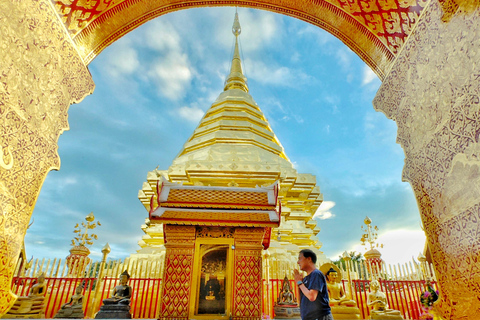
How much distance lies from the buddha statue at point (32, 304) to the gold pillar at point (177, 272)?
342cm

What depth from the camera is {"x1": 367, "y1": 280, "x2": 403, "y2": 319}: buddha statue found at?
6668mm

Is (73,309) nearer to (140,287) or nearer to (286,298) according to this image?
(140,287)

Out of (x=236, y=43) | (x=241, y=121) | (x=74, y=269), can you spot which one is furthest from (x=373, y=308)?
(x=236, y=43)

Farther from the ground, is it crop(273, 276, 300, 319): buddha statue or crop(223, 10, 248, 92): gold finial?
crop(223, 10, 248, 92): gold finial

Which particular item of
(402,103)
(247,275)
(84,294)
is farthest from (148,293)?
(402,103)

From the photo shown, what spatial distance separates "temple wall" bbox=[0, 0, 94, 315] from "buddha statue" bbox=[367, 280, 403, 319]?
284 inches

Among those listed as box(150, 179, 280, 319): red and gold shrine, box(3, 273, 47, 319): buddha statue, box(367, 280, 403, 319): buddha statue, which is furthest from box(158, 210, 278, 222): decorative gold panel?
box(3, 273, 47, 319): buddha statue

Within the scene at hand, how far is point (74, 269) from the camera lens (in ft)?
25.1

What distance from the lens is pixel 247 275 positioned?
18.1 ft

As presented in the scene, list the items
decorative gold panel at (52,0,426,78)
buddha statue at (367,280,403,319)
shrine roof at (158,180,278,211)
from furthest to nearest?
buddha statue at (367,280,403,319), shrine roof at (158,180,278,211), decorative gold panel at (52,0,426,78)

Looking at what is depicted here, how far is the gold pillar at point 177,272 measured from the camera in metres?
5.20

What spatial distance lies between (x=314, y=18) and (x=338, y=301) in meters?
6.51

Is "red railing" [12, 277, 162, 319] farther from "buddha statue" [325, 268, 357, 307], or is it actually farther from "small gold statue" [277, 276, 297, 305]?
"buddha statue" [325, 268, 357, 307]

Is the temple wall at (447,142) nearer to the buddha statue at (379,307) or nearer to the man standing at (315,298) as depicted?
the man standing at (315,298)
